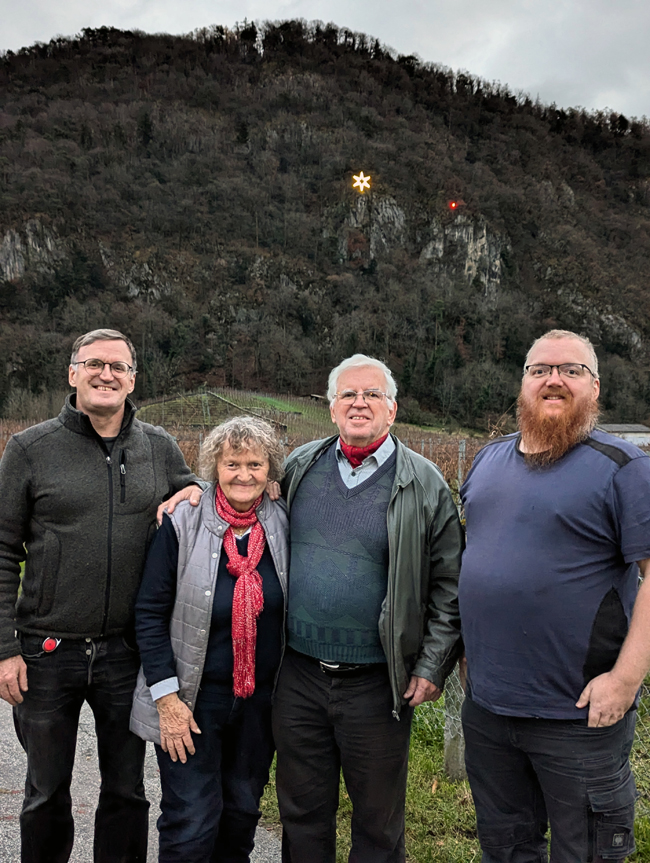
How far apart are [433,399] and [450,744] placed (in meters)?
→ 61.4

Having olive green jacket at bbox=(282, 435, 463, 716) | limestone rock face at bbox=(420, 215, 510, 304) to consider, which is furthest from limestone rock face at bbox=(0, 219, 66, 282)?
olive green jacket at bbox=(282, 435, 463, 716)

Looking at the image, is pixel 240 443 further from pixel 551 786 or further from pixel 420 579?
pixel 551 786

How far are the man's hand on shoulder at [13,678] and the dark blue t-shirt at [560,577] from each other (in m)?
1.67

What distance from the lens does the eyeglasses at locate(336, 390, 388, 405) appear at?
256 centimetres

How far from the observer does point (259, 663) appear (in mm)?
2395

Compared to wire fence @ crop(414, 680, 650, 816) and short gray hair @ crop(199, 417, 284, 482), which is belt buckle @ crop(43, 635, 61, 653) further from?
wire fence @ crop(414, 680, 650, 816)

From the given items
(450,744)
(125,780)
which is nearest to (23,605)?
(125,780)

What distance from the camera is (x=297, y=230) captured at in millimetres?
78625

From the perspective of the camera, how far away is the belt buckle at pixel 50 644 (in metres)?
2.33

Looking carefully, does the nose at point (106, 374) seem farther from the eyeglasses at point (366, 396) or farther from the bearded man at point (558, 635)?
the bearded man at point (558, 635)

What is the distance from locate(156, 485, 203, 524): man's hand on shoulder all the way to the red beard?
4.09ft

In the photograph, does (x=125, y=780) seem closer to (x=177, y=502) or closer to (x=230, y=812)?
(x=230, y=812)

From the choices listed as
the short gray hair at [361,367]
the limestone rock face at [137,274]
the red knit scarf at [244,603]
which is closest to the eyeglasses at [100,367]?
the red knit scarf at [244,603]

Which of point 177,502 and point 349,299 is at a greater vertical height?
point 349,299
